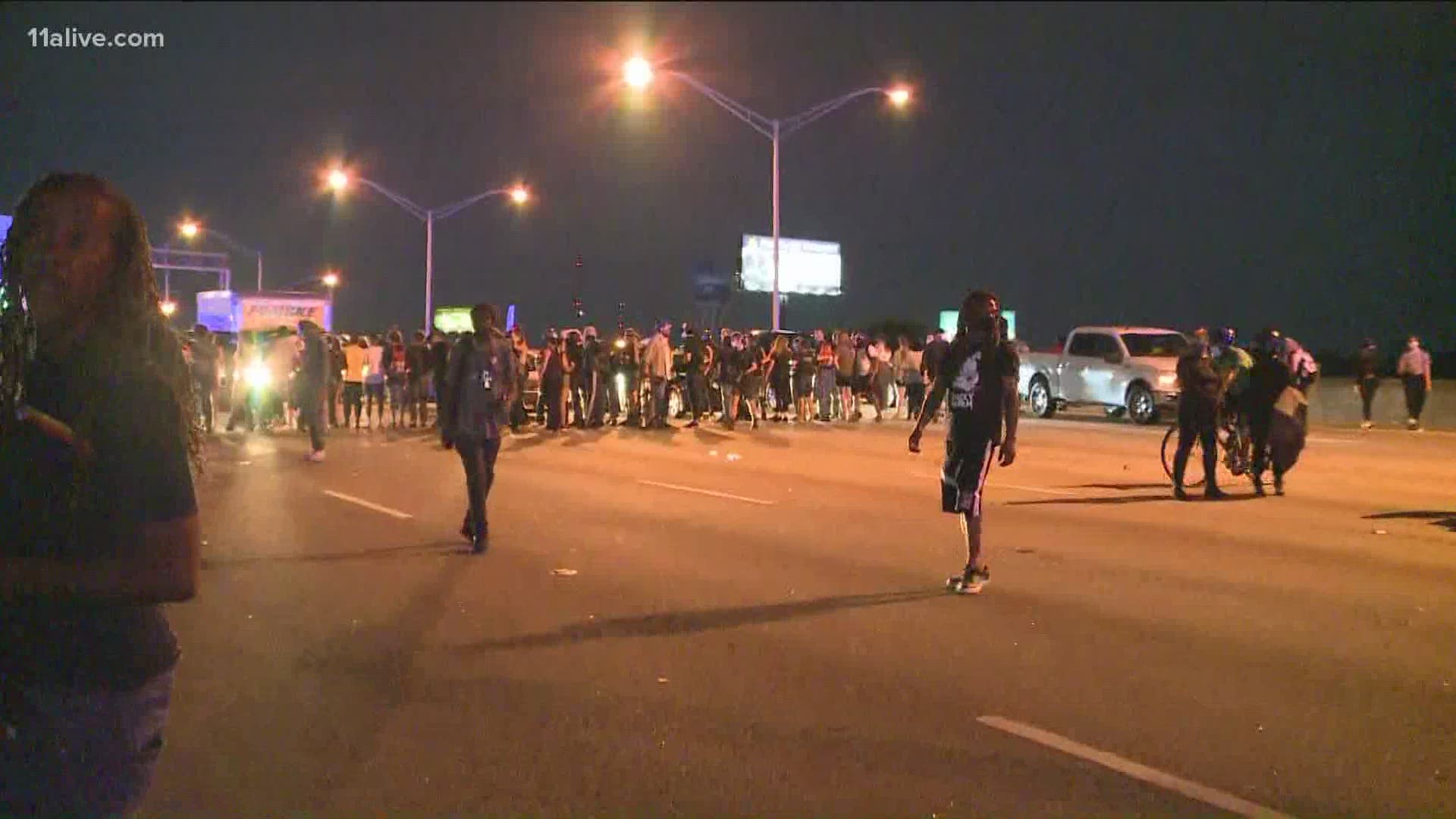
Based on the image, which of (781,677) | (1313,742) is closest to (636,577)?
(781,677)

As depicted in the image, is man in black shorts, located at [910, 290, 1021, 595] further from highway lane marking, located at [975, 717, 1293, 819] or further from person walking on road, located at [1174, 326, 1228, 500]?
person walking on road, located at [1174, 326, 1228, 500]

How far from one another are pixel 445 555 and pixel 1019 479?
8.29 metres

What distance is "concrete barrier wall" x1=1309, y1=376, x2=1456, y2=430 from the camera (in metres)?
28.8

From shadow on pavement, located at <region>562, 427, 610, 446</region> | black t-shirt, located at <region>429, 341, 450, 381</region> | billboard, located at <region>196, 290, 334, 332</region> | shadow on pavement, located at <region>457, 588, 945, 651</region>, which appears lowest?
shadow on pavement, located at <region>457, 588, 945, 651</region>

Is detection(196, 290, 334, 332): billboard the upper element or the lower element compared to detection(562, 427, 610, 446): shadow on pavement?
upper

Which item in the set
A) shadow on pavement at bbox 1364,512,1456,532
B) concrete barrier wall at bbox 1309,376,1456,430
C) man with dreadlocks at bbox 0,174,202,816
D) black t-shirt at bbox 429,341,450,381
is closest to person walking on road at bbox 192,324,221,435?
black t-shirt at bbox 429,341,450,381

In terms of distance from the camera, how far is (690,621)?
26.5 ft

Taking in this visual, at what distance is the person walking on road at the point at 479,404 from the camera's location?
10.5m

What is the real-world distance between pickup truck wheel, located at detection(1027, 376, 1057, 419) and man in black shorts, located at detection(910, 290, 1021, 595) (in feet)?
75.7

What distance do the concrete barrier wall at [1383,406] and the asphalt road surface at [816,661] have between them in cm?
1648

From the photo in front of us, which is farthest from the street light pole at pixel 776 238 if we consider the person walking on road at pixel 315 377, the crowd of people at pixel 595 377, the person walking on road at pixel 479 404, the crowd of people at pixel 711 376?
the person walking on road at pixel 479 404

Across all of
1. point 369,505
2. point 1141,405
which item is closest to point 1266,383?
point 369,505

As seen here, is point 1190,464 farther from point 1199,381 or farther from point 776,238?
point 776,238

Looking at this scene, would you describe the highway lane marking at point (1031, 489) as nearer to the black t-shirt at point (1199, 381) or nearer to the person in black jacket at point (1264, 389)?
the black t-shirt at point (1199, 381)
